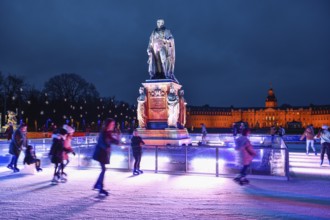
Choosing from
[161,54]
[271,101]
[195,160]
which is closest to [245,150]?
[195,160]

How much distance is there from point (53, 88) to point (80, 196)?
175ft

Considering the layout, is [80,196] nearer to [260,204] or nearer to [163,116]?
[260,204]

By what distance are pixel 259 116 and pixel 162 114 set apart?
146 meters

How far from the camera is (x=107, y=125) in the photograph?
8508mm

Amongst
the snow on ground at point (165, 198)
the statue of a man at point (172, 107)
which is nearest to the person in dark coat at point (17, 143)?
the snow on ground at point (165, 198)

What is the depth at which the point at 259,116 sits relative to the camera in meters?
160

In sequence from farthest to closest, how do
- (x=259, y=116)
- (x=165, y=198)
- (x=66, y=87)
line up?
(x=259, y=116) < (x=66, y=87) < (x=165, y=198)

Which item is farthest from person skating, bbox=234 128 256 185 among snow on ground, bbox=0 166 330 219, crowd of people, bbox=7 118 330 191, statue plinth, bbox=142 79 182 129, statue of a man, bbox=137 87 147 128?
statue of a man, bbox=137 87 147 128

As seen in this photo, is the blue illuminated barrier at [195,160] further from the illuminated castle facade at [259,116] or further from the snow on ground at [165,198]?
the illuminated castle facade at [259,116]

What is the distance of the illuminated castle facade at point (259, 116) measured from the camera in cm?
15062

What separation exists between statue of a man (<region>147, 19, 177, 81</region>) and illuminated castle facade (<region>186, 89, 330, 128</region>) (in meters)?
127

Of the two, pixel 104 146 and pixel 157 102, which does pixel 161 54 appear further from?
pixel 104 146

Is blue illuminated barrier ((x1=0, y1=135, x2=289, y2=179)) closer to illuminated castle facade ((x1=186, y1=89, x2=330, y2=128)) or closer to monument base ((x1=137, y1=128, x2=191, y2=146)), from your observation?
monument base ((x1=137, y1=128, x2=191, y2=146))

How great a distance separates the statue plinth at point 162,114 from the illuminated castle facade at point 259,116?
418ft
